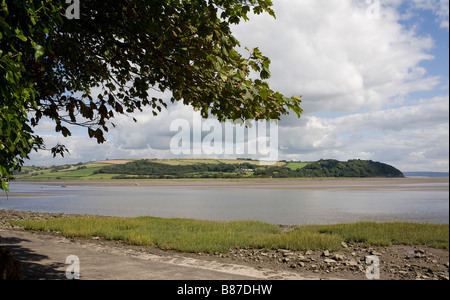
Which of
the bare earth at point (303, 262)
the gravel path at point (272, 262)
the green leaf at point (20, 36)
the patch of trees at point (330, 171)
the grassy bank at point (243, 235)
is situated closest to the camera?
the green leaf at point (20, 36)

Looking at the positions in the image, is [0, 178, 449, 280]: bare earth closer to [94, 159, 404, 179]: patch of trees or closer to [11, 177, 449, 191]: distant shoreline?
[11, 177, 449, 191]: distant shoreline

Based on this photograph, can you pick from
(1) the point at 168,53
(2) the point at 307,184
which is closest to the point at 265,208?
(1) the point at 168,53

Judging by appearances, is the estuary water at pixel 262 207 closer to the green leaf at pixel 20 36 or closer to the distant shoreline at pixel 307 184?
the green leaf at pixel 20 36

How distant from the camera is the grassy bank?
1606 cm

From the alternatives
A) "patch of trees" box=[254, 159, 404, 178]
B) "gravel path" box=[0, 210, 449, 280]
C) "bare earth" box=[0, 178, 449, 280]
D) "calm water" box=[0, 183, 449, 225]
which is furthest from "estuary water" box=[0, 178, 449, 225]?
"patch of trees" box=[254, 159, 404, 178]

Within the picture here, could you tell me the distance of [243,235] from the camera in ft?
62.2

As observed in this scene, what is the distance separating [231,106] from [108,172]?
170 metres

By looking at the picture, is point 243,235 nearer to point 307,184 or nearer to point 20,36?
point 20,36

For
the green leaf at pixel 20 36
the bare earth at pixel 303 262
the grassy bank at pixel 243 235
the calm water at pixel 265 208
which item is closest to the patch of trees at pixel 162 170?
the calm water at pixel 265 208

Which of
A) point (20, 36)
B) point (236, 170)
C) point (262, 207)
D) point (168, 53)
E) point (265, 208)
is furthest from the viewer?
point (236, 170)

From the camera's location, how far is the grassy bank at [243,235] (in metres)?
16.1

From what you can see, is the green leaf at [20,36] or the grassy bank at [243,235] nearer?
the green leaf at [20,36]
